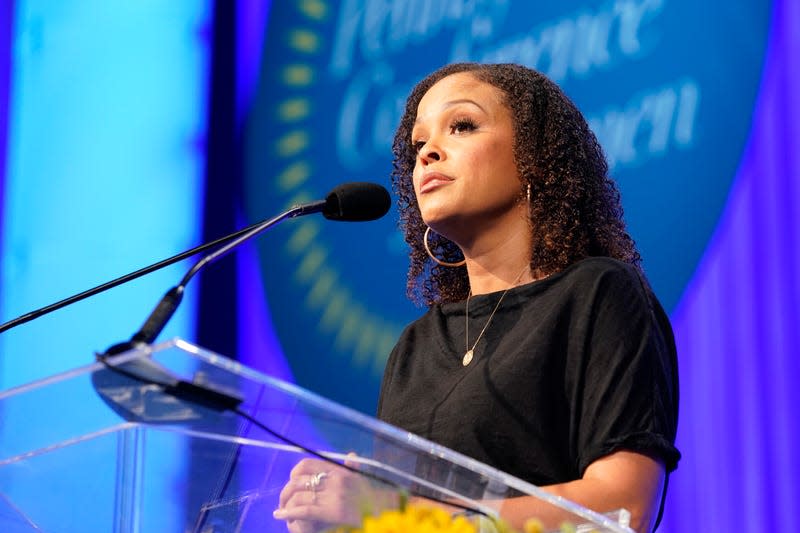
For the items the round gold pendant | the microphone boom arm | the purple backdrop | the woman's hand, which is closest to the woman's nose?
the round gold pendant

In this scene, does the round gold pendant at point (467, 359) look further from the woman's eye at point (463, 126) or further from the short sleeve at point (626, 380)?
the woman's eye at point (463, 126)

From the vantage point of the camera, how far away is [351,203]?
1.58m

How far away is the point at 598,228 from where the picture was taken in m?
1.96

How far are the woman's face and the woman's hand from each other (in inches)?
36.7

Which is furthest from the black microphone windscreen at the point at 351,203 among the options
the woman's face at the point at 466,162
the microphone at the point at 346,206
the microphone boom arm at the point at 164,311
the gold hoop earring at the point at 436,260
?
the gold hoop earring at the point at 436,260

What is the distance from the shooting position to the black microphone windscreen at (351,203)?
1.58m

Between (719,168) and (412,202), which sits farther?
(719,168)

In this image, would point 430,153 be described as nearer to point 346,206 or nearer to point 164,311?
point 346,206

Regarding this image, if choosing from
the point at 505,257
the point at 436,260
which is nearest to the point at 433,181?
the point at 505,257

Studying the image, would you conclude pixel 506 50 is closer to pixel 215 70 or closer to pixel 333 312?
pixel 333 312

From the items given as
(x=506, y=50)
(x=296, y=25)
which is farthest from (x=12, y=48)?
(x=506, y=50)

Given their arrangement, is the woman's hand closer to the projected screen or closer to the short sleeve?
the short sleeve

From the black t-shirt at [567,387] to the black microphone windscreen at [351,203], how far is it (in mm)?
320

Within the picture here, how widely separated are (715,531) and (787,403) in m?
0.33
